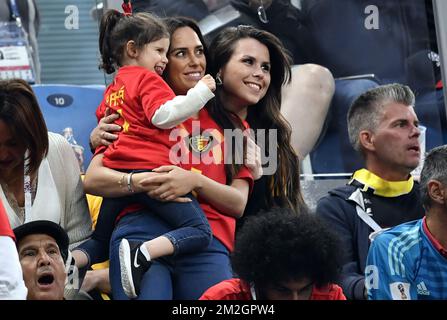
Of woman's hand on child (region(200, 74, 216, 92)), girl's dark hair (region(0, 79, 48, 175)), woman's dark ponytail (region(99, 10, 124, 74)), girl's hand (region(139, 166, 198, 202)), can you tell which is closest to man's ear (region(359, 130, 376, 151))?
woman's hand on child (region(200, 74, 216, 92))

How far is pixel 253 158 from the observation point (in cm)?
584

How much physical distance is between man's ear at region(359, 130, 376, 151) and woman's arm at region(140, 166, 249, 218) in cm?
71

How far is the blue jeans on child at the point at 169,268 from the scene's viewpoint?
534 centimetres

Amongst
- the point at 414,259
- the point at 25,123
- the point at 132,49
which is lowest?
the point at 414,259

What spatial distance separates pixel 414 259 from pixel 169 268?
3.32 ft

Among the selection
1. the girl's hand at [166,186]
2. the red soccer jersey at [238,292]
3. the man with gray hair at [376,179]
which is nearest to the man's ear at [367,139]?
the man with gray hair at [376,179]

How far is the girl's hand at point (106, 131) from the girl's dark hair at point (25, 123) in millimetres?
302

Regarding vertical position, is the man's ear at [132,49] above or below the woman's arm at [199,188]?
above

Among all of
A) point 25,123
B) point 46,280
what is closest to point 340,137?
point 25,123

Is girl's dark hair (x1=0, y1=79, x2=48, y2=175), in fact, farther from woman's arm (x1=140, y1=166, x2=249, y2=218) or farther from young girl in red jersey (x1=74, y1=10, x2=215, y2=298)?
woman's arm (x1=140, y1=166, x2=249, y2=218)

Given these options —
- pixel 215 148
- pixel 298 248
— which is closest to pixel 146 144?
pixel 215 148

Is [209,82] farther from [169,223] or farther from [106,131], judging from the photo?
[169,223]

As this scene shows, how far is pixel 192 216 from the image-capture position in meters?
5.47

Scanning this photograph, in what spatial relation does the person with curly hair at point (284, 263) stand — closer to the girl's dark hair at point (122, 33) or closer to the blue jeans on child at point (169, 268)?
the blue jeans on child at point (169, 268)
